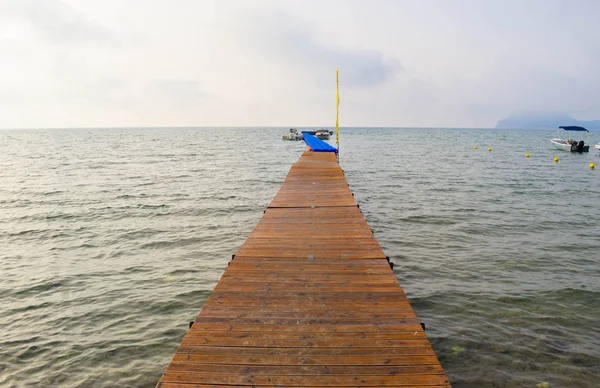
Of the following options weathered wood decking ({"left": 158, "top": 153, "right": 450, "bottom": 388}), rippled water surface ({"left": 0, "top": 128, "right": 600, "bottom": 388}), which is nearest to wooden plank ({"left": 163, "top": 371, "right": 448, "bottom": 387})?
weathered wood decking ({"left": 158, "top": 153, "right": 450, "bottom": 388})

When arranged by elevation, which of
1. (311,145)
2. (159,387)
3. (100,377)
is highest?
(311,145)

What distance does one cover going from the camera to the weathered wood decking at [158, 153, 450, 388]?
13.4 feet

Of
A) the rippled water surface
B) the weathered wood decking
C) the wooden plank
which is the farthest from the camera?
the rippled water surface

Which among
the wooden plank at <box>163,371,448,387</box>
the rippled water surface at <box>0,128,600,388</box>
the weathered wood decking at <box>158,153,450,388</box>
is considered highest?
the weathered wood decking at <box>158,153,450,388</box>

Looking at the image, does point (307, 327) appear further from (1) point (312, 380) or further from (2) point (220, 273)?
(2) point (220, 273)

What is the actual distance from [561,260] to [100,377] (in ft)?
44.3

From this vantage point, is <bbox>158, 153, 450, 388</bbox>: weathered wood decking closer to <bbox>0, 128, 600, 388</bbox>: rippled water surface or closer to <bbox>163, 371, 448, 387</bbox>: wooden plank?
<bbox>163, 371, 448, 387</bbox>: wooden plank

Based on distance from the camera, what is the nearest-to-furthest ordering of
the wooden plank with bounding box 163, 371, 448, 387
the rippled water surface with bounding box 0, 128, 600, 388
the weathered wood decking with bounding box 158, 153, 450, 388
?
1. the wooden plank with bounding box 163, 371, 448, 387
2. the weathered wood decking with bounding box 158, 153, 450, 388
3. the rippled water surface with bounding box 0, 128, 600, 388

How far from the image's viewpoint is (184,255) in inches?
485

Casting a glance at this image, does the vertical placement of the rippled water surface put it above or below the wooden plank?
below

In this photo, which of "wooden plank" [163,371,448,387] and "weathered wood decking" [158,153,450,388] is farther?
"weathered wood decking" [158,153,450,388]

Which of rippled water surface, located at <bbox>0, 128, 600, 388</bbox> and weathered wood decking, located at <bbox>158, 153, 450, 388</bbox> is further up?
weathered wood decking, located at <bbox>158, 153, 450, 388</bbox>

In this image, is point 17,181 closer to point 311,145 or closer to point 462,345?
point 311,145

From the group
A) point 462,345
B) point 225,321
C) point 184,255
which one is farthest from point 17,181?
point 462,345
